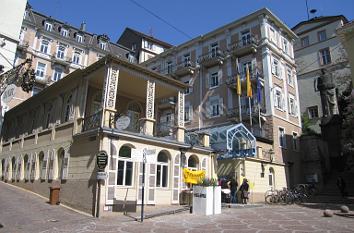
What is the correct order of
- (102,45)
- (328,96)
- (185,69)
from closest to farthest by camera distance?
1. (328,96)
2. (185,69)
3. (102,45)

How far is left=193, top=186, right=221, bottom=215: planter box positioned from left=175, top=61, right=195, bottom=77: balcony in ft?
76.7

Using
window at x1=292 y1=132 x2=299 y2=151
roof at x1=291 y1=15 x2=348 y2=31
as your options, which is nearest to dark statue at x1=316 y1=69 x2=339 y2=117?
window at x1=292 y1=132 x2=299 y2=151

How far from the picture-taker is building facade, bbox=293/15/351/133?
39625mm

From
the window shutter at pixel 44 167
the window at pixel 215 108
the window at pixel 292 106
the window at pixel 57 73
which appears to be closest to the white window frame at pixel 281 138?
the window at pixel 292 106

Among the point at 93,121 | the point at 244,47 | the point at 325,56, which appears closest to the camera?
the point at 93,121

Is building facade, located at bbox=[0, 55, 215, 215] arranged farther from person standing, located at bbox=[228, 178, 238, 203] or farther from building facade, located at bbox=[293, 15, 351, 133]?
building facade, located at bbox=[293, 15, 351, 133]

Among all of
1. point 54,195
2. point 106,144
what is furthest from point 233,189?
point 54,195

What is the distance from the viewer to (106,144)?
48.0ft

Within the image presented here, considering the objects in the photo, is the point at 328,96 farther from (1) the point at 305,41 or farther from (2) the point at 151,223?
(2) the point at 151,223

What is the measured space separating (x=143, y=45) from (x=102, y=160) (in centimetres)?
3736

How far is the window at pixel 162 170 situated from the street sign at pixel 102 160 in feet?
12.7

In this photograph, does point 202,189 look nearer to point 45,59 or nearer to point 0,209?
point 0,209

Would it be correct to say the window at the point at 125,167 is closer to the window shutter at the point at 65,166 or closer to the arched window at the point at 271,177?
the window shutter at the point at 65,166

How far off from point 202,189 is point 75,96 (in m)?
9.37
